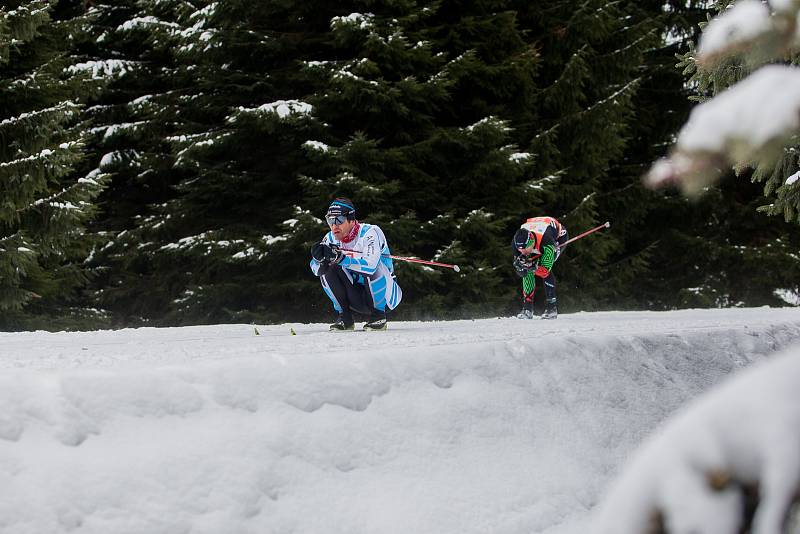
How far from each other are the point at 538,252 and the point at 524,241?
399mm

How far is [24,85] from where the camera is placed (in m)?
16.0

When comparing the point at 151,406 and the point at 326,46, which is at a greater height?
the point at 151,406

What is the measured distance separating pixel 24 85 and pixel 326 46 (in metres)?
5.97

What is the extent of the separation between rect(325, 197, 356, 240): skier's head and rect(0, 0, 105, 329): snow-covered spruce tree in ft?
21.7

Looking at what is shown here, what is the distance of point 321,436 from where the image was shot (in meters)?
5.14

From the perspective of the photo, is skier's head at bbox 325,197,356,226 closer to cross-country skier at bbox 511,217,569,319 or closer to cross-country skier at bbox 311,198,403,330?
cross-country skier at bbox 311,198,403,330

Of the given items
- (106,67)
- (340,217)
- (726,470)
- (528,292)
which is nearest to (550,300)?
(528,292)

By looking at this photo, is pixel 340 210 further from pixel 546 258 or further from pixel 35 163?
pixel 35 163

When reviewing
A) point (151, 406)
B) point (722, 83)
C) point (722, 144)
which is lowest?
point (151, 406)

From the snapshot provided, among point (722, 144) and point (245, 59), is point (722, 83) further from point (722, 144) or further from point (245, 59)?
point (245, 59)

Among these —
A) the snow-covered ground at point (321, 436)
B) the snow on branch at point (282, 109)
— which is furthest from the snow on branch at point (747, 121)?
the snow on branch at point (282, 109)

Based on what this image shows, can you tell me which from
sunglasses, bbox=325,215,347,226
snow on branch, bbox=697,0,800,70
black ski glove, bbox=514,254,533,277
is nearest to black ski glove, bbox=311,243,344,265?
sunglasses, bbox=325,215,347,226

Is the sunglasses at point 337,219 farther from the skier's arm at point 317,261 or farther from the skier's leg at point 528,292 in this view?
the skier's leg at point 528,292

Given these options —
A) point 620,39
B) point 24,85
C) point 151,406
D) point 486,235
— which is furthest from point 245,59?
point 151,406
